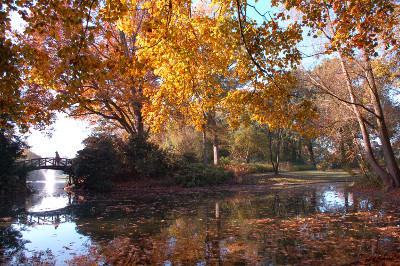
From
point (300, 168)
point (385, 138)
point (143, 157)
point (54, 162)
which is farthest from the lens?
point (300, 168)

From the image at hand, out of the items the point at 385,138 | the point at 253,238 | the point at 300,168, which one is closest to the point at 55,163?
the point at 253,238

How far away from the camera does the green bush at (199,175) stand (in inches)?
894

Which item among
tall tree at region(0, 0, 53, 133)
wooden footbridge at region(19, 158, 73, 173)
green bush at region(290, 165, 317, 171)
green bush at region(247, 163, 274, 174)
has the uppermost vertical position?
tall tree at region(0, 0, 53, 133)

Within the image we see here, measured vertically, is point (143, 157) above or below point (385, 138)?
below

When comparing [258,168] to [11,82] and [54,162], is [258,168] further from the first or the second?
[11,82]

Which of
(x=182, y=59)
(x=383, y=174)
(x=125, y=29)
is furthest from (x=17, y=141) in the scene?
(x=383, y=174)

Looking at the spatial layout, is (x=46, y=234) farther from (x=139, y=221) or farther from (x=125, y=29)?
(x=125, y=29)

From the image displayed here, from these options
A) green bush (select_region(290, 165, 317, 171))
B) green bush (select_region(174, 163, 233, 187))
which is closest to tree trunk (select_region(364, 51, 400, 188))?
green bush (select_region(174, 163, 233, 187))

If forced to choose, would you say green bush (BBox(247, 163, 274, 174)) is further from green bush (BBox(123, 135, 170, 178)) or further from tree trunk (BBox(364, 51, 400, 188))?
tree trunk (BBox(364, 51, 400, 188))

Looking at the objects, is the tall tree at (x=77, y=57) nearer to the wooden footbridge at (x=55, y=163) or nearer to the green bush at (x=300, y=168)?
the wooden footbridge at (x=55, y=163)

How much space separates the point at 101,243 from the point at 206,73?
645 centimetres

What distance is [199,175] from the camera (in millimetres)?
23109

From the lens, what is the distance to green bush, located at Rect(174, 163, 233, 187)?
74.5 ft

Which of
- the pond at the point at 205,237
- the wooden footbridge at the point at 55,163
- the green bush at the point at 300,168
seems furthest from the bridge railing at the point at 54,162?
the green bush at the point at 300,168
